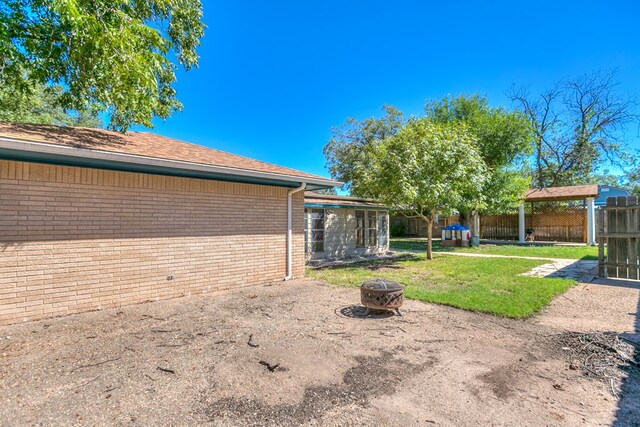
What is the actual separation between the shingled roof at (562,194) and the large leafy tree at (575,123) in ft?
20.1

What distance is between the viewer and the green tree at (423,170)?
10625 mm

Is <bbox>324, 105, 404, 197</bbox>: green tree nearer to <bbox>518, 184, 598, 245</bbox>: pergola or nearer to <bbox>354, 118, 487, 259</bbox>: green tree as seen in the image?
<bbox>518, 184, 598, 245</bbox>: pergola

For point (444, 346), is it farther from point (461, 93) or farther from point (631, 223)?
point (461, 93)

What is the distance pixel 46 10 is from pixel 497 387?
383 inches

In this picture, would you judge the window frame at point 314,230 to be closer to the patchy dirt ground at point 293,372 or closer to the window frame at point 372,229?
the window frame at point 372,229

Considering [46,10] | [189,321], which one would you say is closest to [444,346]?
[189,321]

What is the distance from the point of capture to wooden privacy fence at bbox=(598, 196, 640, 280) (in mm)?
7789

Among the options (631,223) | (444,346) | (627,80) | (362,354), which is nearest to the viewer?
(362,354)

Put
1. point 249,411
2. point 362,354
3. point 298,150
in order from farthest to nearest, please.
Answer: point 298,150 → point 362,354 → point 249,411

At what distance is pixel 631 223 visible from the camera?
782 cm

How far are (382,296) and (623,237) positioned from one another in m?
7.26

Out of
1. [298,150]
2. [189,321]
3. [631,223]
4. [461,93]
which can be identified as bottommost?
[189,321]

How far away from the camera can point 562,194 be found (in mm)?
18875

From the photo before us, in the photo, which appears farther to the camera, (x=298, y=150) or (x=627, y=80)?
(x=298, y=150)
